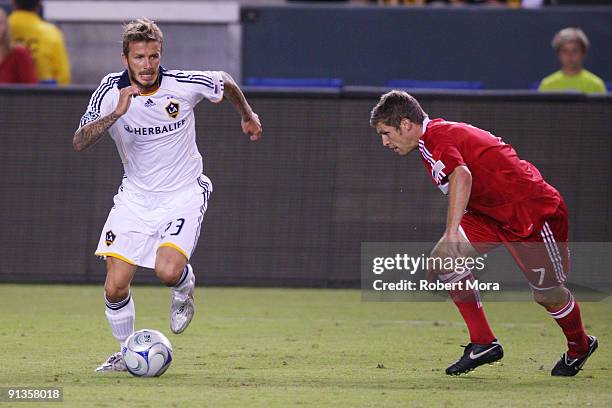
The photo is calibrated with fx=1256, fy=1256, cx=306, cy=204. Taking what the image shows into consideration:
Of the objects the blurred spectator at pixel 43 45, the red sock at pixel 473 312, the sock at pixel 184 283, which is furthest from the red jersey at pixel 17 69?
the red sock at pixel 473 312

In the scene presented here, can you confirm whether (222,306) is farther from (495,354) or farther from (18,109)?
(495,354)

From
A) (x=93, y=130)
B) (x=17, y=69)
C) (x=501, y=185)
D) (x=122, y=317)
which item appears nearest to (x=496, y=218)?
(x=501, y=185)

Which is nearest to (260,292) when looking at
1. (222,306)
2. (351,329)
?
(222,306)

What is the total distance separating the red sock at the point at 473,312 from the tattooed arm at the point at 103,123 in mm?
2377

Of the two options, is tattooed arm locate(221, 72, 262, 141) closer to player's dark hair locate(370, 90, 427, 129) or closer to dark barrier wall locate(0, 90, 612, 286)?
player's dark hair locate(370, 90, 427, 129)

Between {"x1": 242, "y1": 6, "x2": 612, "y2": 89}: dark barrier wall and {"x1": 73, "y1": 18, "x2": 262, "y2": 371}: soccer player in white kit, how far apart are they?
26.9 feet

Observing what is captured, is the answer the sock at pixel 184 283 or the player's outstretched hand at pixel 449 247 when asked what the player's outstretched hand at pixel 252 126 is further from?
the player's outstretched hand at pixel 449 247

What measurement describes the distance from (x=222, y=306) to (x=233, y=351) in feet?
9.74

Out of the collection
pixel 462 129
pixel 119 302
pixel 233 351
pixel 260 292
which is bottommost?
pixel 260 292

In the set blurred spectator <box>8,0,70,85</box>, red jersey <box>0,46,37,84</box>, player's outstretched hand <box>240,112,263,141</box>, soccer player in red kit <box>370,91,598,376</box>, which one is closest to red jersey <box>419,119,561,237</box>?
soccer player in red kit <box>370,91,598,376</box>

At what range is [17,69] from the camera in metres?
14.4

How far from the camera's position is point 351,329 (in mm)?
10625

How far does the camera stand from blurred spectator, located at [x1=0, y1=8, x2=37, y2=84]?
1430 cm

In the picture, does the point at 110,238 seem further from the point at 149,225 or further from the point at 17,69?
the point at 17,69
